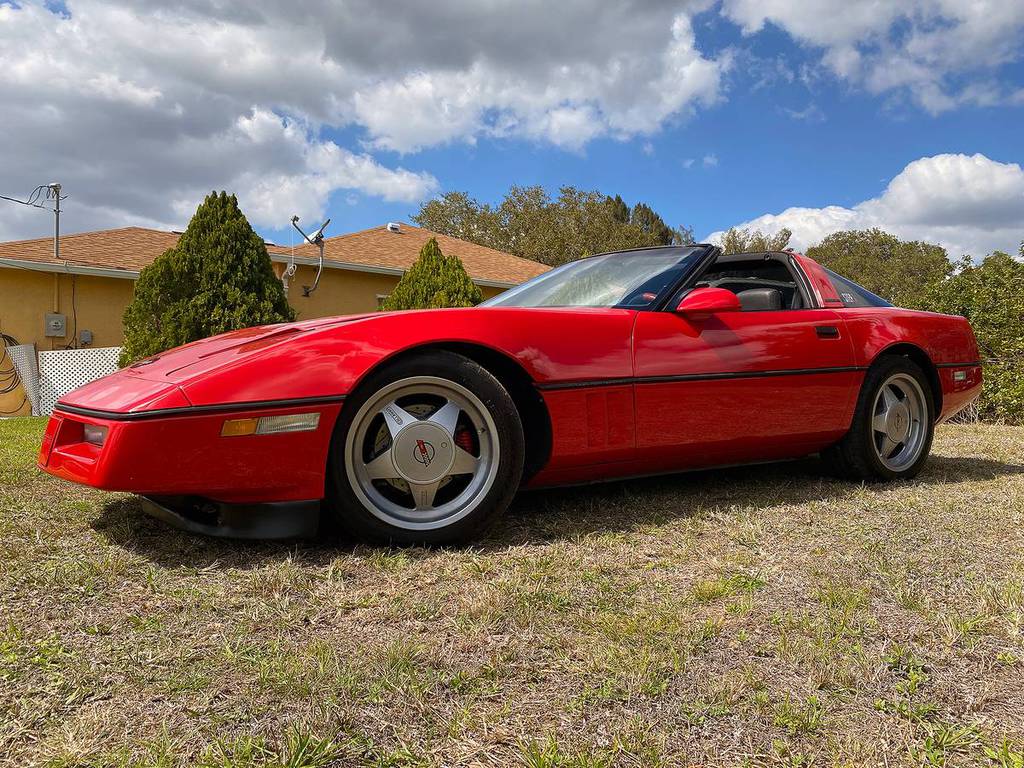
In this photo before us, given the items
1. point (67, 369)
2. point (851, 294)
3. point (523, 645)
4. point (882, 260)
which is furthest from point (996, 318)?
point (882, 260)

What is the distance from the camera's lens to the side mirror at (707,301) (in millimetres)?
3164

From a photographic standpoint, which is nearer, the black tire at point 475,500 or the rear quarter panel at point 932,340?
the black tire at point 475,500

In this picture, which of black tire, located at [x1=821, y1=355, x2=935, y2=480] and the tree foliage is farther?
the tree foliage

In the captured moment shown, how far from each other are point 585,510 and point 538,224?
33.5 m

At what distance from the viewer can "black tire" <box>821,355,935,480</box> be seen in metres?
3.85

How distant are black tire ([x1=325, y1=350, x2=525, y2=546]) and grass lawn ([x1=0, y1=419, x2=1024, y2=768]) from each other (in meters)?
0.08

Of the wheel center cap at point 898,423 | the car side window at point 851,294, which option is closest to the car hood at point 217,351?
the car side window at point 851,294

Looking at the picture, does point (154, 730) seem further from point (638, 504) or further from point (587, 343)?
point (638, 504)

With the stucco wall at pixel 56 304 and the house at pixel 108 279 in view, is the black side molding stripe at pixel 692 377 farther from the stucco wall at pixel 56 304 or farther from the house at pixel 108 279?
the stucco wall at pixel 56 304

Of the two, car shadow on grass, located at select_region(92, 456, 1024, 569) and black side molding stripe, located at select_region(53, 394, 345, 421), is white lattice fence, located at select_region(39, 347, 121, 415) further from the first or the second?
black side molding stripe, located at select_region(53, 394, 345, 421)

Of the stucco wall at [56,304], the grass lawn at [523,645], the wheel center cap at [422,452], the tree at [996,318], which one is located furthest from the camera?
the stucco wall at [56,304]

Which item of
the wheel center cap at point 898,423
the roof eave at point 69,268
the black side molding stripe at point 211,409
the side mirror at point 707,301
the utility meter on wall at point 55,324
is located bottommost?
the wheel center cap at point 898,423

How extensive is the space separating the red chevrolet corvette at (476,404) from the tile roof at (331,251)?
11709mm

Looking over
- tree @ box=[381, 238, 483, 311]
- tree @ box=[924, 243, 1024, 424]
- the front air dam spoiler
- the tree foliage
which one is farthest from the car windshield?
the tree foliage
